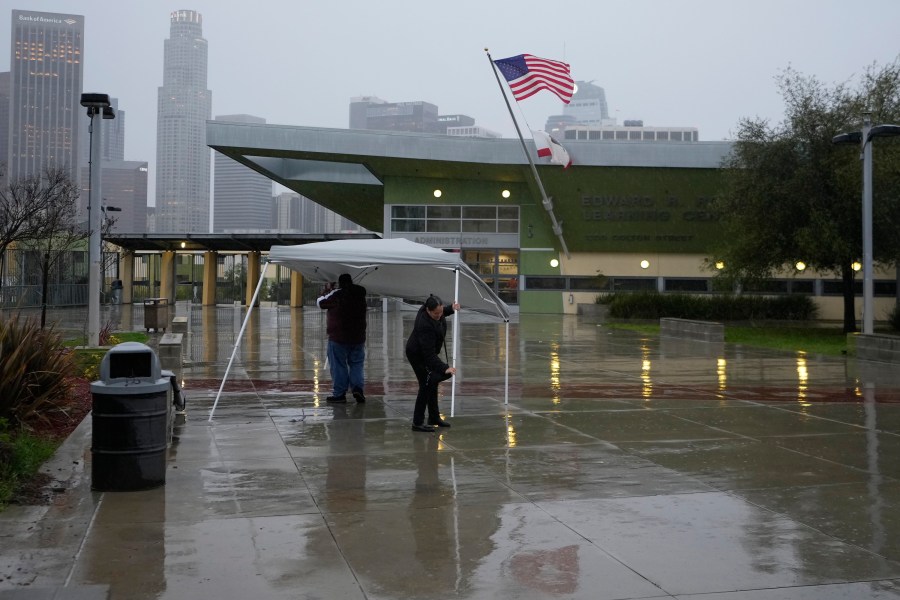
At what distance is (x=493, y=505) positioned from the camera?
726cm

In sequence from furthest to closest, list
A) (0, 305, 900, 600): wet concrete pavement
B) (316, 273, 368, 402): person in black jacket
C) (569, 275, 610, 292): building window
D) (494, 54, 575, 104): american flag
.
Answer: (569, 275, 610, 292): building window
(494, 54, 575, 104): american flag
(316, 273, 368, 402): person in black jacket
(0, 305, 900, 600): wet concrete pavement

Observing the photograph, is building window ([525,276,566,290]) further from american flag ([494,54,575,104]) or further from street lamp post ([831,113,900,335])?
street lamp post ([831,113,900,335])

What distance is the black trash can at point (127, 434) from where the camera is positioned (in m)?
7.50

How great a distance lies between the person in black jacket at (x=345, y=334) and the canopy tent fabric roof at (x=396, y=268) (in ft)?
1.40

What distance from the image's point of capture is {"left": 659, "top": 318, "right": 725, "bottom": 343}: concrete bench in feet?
86.3

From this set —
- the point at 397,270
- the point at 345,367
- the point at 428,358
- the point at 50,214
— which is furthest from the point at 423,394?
the point at 50,214

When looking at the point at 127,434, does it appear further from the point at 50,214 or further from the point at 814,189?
the point at 814,189

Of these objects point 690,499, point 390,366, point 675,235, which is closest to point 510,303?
point 675,235

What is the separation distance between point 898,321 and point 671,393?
21.5m

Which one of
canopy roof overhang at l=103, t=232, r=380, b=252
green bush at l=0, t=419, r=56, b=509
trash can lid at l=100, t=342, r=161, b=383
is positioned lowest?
green bush at l=0, t=419, r=56, b=509

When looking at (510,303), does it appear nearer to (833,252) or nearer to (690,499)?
(833,252)

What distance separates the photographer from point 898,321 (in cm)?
3206

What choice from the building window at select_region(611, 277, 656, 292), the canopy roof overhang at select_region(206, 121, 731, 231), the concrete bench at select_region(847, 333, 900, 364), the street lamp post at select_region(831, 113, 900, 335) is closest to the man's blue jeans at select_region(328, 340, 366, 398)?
the concrete bench at select_region(847, 333, 900, 364)

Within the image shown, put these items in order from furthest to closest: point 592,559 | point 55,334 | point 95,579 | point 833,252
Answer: point 833,252 → point 55,334 → point 592,559 → point 95,579
